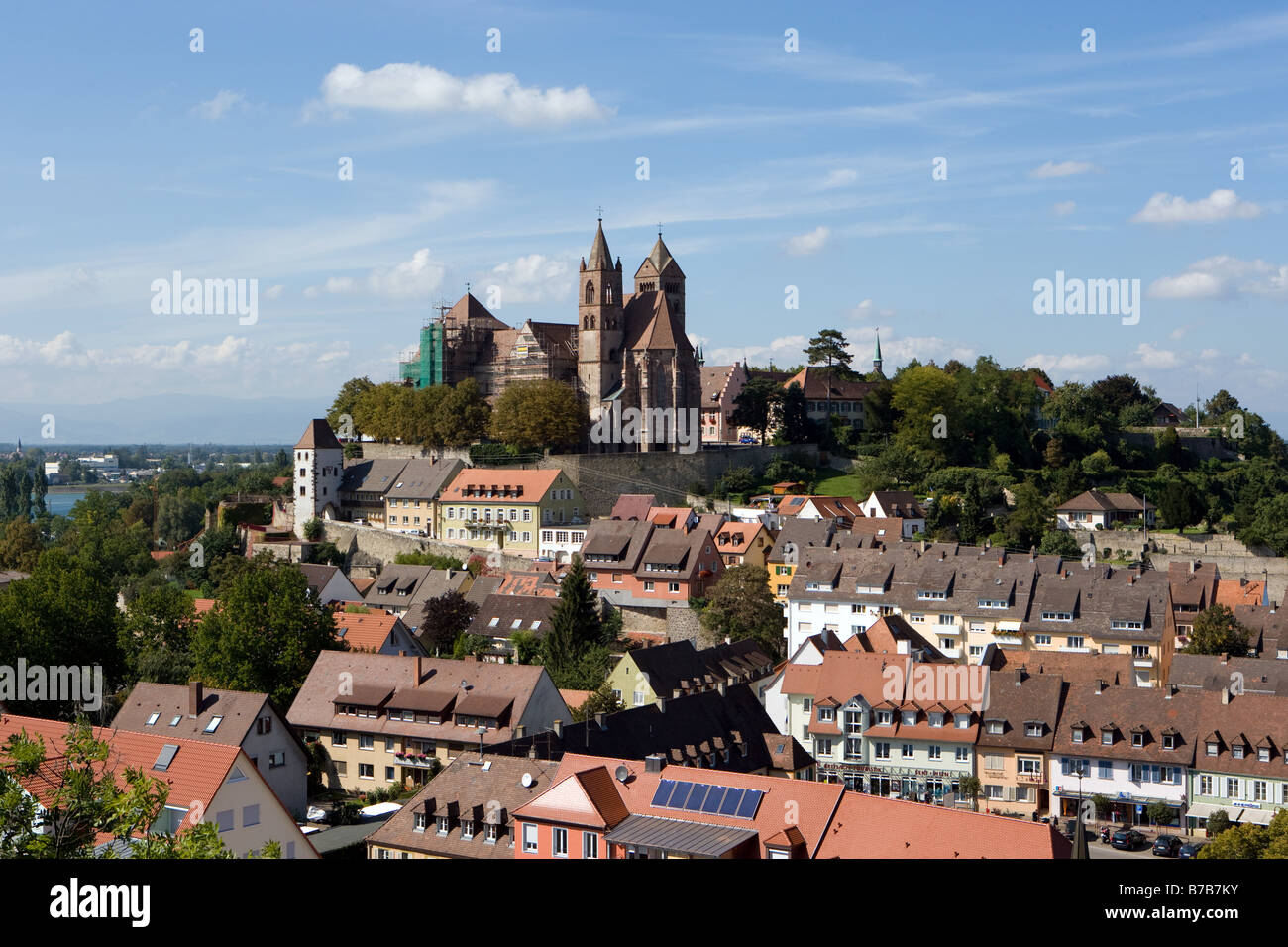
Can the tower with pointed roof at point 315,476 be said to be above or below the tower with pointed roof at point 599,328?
below

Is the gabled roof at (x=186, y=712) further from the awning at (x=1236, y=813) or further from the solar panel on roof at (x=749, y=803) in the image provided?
the awning at (x=1236, y=813)

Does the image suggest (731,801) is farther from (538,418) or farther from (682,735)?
(538,418)

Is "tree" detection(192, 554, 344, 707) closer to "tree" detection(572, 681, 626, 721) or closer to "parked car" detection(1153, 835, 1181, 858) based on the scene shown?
"tree" detection(572, 681, 626, 721)

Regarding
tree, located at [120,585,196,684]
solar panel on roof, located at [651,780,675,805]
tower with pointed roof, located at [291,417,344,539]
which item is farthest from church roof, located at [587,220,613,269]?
solar panel on roof, located at [651,780,675,805]

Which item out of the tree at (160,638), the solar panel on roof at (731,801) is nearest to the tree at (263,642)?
the tree at (160,638)

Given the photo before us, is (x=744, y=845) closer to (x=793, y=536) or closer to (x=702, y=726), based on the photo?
(x=702, y=726)

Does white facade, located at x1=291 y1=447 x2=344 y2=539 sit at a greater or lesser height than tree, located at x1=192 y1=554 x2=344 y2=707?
greater
